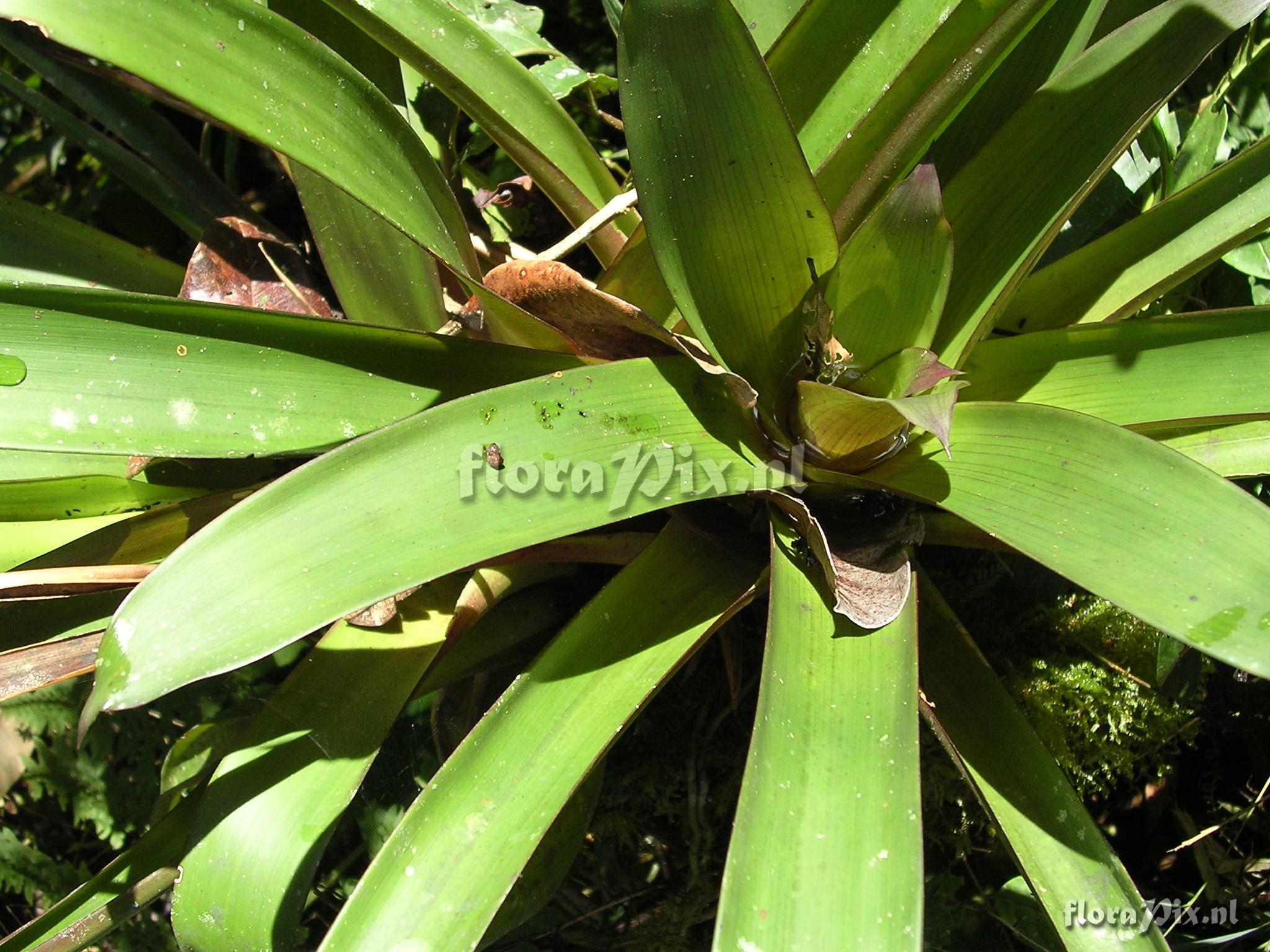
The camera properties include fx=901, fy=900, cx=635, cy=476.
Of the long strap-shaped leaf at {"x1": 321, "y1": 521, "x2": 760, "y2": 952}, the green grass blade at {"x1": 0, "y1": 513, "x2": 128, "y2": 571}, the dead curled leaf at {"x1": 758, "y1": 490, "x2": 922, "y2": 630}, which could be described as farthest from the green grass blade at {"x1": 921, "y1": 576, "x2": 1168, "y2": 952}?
the green grass blade at {"x1": 0, "y1": 513, "x2": 128, "y2": 571}

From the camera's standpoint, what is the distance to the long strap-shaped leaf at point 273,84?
0.73m

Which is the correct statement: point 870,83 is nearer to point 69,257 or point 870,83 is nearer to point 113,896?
point 69,257

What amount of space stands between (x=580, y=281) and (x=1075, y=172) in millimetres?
467

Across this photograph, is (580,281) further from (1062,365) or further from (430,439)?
(1062,365)

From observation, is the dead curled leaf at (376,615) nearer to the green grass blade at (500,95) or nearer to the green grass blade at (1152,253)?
the green grass blade at (500,95)

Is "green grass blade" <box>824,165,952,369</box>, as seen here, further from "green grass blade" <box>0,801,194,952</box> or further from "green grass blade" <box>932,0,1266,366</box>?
"green grass blade" <box>0,801,194,952</box>

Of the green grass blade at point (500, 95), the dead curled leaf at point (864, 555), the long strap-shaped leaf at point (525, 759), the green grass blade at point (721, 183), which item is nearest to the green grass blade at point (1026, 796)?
the dead curled leaf at point (864, 555)

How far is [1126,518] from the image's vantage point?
2.31 ft

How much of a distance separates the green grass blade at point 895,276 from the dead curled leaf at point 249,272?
651 millimetres

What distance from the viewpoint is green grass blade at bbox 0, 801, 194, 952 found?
2.92 feet

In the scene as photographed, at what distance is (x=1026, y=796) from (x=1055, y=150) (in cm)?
60

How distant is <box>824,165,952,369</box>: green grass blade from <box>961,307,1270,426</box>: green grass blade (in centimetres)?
11

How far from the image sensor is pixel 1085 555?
70cm

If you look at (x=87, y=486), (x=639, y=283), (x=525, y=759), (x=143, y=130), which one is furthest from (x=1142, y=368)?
(x=143, y=130)
